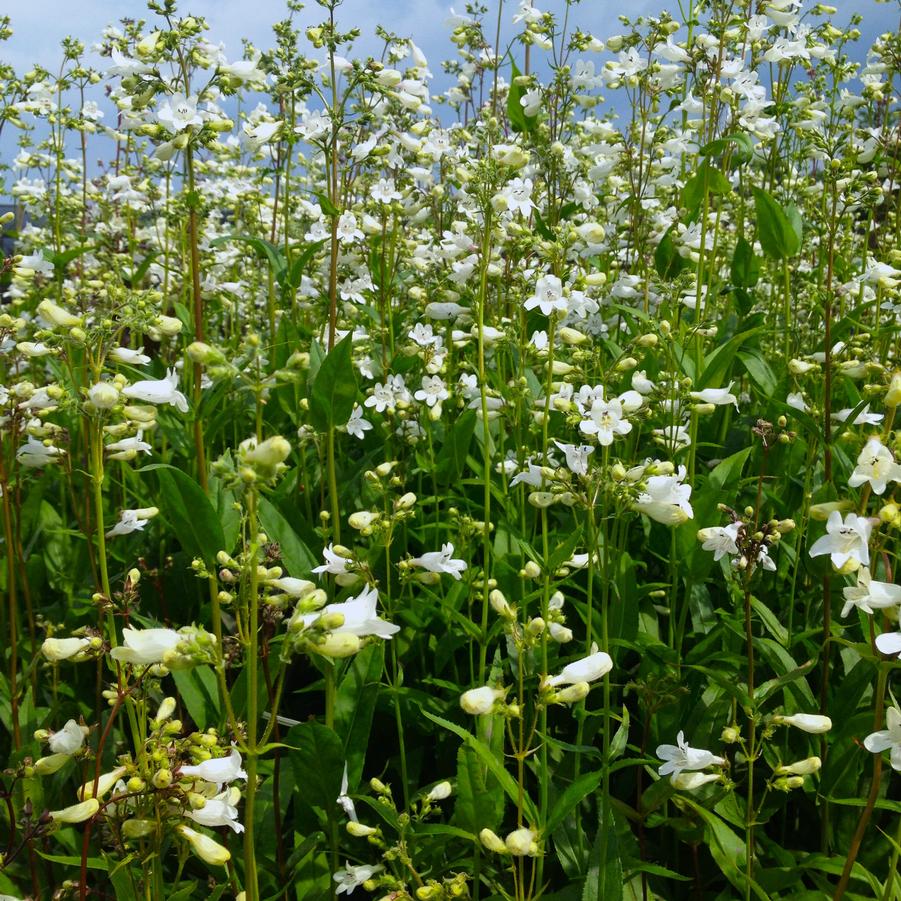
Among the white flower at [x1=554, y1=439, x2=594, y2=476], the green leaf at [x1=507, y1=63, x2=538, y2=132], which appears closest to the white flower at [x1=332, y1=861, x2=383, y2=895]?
the white flower at [x1=554, y1=439, x2=594, y2=476]

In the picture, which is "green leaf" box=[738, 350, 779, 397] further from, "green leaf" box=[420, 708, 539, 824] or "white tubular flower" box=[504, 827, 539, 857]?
"white tubular flower" box=[504, 827, 539, 857]

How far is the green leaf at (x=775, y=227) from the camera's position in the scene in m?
4.50

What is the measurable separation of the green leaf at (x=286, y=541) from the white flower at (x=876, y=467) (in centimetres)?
215

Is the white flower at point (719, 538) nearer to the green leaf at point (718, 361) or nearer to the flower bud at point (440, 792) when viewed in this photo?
the green leaf at point (718, 361)

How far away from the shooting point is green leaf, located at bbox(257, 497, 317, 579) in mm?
3512

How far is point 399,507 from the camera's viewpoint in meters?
3.17

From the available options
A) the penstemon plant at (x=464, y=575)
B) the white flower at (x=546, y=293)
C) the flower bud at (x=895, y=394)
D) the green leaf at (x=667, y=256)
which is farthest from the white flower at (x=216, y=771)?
the green leaf at (x=667, y=256)

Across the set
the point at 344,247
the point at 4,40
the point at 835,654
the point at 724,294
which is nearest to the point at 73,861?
the point at 835,654

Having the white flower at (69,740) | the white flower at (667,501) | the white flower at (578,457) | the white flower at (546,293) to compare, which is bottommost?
the white flower at (69,740)

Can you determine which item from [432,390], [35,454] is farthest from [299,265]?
[35,454]

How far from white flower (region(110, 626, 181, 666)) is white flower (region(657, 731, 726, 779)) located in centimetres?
158

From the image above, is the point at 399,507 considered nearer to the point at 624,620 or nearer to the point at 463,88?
the point at 624,620

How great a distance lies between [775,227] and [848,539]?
9.32 feet

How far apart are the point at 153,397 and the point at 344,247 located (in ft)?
9.29
